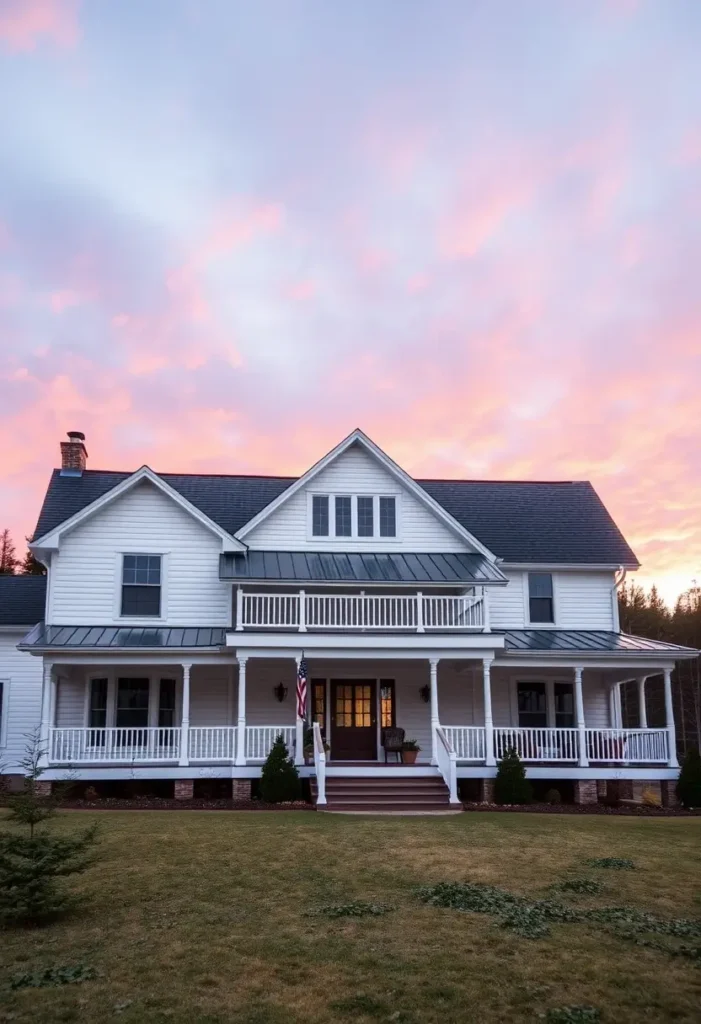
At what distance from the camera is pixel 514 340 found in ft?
79.6

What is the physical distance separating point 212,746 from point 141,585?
486cm

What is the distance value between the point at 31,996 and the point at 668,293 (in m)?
20.9

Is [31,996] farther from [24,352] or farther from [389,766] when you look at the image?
[24,352]

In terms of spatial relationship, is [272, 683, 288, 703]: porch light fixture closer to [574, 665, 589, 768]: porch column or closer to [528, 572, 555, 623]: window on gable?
[528, 572, 555, 623]: window on gable

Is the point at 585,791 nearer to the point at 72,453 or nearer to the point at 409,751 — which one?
the point at 409,751

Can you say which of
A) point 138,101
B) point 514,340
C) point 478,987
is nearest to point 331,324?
point 514,340

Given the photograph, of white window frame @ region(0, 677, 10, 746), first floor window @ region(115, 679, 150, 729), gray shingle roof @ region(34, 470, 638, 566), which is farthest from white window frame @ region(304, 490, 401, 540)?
white window frame @ region(0, 677, 10, 746)

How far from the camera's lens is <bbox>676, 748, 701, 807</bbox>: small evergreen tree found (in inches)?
850

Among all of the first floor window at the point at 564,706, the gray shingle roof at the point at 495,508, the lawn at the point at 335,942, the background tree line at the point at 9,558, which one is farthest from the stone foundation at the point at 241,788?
the background tree line at the point at 9,558

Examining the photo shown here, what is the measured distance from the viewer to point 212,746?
21.9 meters

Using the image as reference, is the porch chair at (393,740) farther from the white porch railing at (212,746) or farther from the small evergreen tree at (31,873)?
the small evergreen tree at (31,873)

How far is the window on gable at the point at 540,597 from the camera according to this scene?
26.0 meters

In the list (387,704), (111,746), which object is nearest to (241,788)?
(111,746)

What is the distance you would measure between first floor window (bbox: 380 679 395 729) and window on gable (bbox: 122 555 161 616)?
21.6 feet
